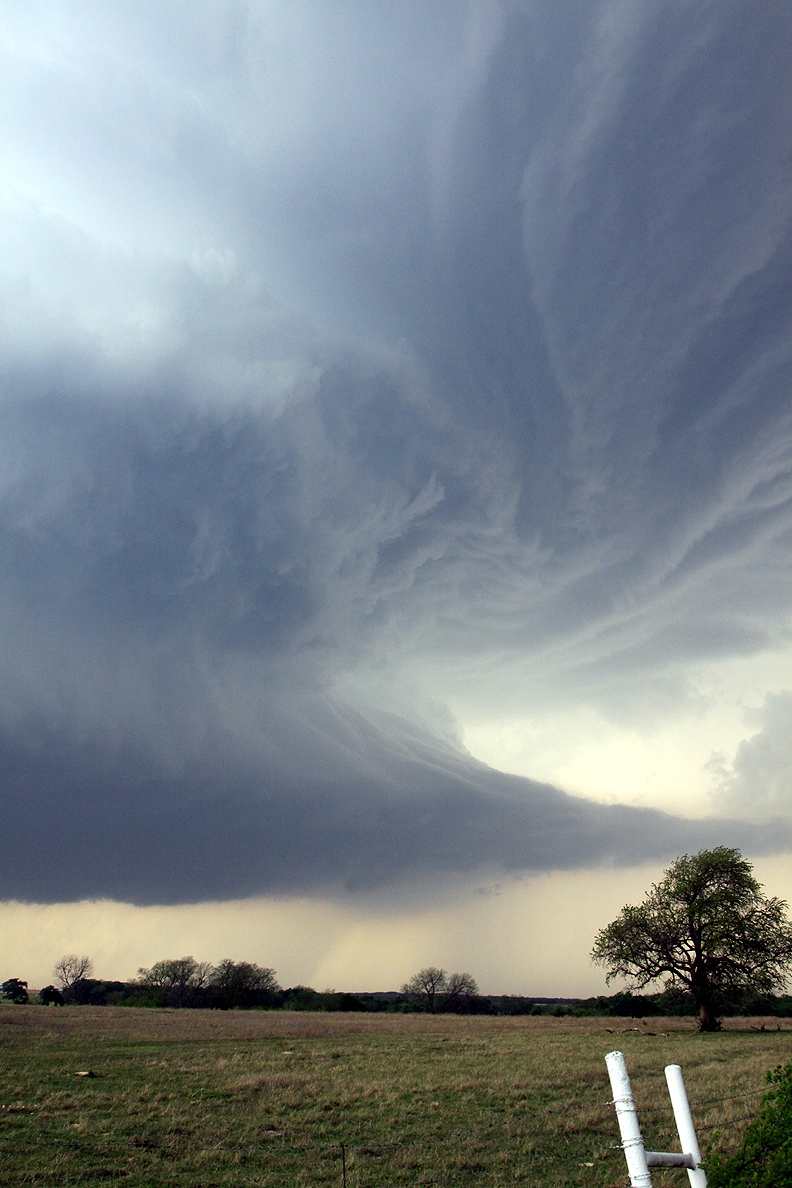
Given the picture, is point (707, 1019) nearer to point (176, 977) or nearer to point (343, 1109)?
point (343, 1109)

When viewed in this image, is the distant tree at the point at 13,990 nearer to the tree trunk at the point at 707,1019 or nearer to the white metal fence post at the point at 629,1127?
the tree trunk at the point at 707,1019

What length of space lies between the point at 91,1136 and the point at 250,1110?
5307 millimetres

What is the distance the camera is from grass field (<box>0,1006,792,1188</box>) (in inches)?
628

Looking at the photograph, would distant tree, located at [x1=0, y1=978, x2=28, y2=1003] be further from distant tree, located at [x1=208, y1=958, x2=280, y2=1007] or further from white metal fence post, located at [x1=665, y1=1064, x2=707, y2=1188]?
white metal fence post, located at [x1=665, y1=1064, x2=707, y2=1188]

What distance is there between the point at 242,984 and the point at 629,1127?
518ft

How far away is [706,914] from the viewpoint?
55625 mm

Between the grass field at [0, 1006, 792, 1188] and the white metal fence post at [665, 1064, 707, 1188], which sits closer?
the white metal fence post at [665, 1064, 707, 1188]

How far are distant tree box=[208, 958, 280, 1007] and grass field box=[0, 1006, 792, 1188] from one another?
96147 mm

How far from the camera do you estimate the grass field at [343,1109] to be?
16.0 metres

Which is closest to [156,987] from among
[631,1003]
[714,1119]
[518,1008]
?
[518,1008]

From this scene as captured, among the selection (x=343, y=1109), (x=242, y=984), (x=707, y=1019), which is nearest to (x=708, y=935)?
(x=707, y=1019)

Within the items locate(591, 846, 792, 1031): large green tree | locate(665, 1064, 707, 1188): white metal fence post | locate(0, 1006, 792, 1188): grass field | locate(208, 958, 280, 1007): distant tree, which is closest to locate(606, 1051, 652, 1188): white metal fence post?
Result: locate(665, 1064, 707, 1188): white metal fence post

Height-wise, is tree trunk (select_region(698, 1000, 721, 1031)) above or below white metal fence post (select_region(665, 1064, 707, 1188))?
below

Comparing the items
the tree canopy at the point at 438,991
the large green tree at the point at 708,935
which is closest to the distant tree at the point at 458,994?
the tree canopy at the point at 438,991
